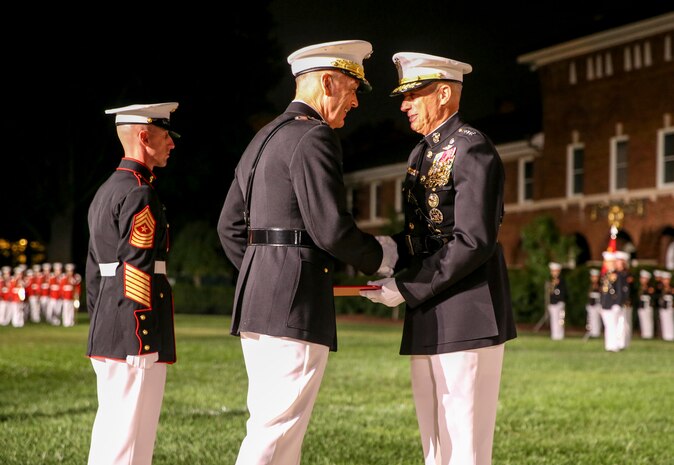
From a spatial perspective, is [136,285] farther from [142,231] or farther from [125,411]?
[125,411]

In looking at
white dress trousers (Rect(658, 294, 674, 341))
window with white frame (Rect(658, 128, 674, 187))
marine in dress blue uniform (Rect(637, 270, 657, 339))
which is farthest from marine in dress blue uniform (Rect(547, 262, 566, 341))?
window with white frame (Rect(658, 128, 674, 187))

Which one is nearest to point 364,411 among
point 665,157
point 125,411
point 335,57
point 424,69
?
point 125,411

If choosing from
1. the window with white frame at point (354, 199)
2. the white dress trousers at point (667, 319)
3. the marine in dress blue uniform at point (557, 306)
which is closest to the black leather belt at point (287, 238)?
the marine in dress blue uniform at point (557, 306)

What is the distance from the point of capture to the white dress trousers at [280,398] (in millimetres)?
4742

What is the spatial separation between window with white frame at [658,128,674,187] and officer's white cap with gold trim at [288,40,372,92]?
109ft

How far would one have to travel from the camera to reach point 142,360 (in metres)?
5.57

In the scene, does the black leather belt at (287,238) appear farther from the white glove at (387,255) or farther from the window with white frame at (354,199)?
the window with white frame at (354,199)

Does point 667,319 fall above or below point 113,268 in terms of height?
below

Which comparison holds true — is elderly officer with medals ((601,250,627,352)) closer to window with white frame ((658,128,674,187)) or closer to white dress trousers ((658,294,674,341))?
white dress trousers ((658,294,674,341))

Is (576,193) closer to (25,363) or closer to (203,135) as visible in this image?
(203,135)

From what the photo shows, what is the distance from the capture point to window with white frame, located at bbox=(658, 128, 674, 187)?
3641cm

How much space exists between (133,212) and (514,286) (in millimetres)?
31591

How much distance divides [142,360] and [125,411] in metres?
Answer: 0.28

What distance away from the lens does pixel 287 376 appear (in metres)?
4.77
